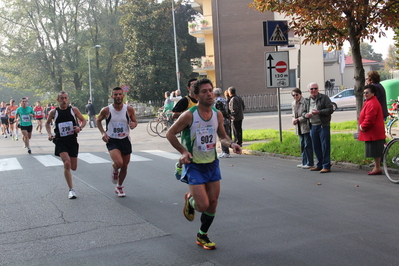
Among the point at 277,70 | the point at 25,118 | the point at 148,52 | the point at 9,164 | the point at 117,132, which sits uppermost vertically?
the point at 148,52

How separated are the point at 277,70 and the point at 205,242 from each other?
968 centimetres

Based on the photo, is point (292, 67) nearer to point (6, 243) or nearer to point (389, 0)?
point (389, 0)

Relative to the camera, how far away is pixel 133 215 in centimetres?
680

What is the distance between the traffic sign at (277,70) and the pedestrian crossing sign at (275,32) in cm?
46

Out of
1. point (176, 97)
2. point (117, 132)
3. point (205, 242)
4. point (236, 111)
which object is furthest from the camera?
point (176, 97)

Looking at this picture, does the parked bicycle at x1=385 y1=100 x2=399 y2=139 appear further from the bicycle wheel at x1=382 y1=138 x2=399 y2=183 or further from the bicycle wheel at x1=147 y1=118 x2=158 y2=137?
the bicycle wheel at x1=147 y1=118 x2=158 y2=137

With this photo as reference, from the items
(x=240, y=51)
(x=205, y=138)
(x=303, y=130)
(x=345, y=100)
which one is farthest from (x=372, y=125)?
(x=240, y=51)

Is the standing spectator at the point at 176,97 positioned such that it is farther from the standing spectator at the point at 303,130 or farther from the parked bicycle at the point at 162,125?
the standing spectator at the point at 303,130

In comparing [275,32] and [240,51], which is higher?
[240,51]

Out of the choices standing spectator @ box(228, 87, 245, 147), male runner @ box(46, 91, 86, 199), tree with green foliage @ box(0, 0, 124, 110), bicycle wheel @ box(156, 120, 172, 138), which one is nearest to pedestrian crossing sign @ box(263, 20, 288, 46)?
standing spectator @ box(228, 87, 245, 147)

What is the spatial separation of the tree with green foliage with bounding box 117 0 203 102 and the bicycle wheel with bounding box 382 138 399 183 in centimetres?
3452

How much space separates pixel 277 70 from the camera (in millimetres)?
14016

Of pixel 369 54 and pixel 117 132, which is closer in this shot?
pixel 117 132

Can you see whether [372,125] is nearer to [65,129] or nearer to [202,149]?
[202,149]
